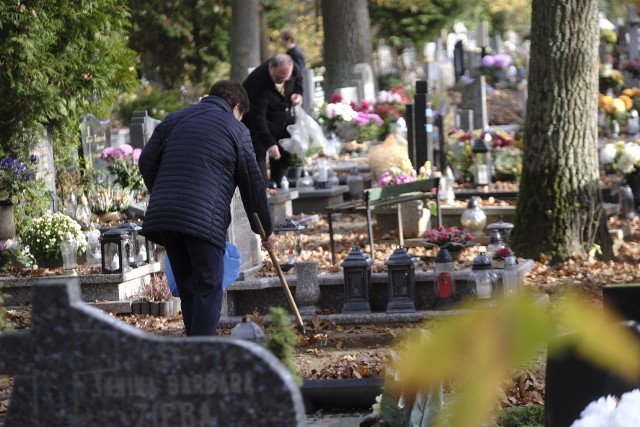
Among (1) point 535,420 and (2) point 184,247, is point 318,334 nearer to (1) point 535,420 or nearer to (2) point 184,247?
(2) point 184,247

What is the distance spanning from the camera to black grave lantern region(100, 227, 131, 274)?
1045cm

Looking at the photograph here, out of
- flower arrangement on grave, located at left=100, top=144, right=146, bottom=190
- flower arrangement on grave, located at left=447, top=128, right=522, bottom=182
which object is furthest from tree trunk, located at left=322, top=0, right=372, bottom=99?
flower arrangement on grave, located at left=100, top=144, right=146, bottom=190

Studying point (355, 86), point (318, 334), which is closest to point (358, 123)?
point (355, 86)

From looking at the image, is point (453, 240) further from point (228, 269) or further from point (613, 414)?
point (613, 414)

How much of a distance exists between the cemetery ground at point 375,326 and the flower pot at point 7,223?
4.66 feet

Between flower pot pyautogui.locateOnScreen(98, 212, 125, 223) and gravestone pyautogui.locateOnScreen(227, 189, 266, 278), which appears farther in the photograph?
flower pot pyautogui.locateOnScreen(98, 212, 125, 223)

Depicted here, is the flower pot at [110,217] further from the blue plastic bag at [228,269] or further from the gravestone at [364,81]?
the gravestone at [364,81]

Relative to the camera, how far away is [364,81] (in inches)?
1037

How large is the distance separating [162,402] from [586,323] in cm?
167

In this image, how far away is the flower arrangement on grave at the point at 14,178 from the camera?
1329 centimetres

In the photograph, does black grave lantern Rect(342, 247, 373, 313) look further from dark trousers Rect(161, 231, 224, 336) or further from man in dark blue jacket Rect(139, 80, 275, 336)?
dark trousers Rect(161, 231, 224, 336)

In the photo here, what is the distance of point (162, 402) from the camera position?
2846 millimetres

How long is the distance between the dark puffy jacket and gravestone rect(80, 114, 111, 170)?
8749 mm

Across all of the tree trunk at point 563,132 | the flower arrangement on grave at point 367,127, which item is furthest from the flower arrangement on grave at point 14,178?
the flower arrangement on grave at point 367,127
